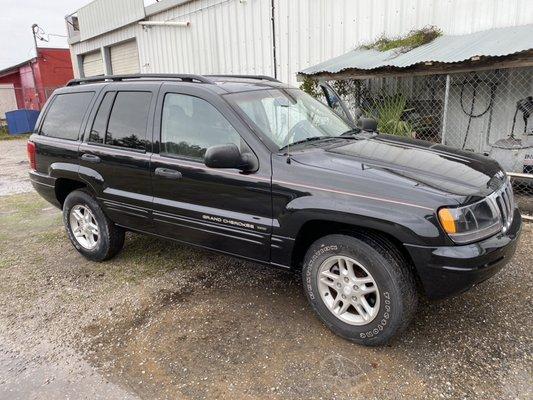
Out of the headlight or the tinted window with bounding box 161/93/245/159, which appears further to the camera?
the tinted window with bounding box 161/93/245/159

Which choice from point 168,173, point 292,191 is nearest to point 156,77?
point 168,173

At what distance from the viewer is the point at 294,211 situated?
9.55 feet

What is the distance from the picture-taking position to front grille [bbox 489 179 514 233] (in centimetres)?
274

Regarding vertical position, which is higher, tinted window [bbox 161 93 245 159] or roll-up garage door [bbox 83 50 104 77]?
roll-up garage door [bbox 83 50 104 77]

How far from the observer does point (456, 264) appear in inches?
97.3

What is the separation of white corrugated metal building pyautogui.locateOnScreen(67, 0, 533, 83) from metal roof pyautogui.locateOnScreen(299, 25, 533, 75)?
1.08 feet

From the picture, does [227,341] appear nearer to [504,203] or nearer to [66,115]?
[504,203]

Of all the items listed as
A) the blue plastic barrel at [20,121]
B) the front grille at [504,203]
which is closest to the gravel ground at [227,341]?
the front grille at [504,203]

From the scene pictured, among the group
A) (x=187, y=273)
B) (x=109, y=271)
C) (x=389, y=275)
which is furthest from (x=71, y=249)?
(x=389, y=275)

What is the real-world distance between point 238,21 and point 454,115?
17.9ft

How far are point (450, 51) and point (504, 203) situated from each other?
12.6ft

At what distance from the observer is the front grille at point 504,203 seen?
2740 millimetres

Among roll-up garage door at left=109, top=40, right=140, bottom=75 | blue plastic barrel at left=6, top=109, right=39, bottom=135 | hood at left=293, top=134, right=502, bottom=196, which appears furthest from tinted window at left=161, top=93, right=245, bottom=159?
blue plastic barrel at left=6, top=109, right=39, bottom=135

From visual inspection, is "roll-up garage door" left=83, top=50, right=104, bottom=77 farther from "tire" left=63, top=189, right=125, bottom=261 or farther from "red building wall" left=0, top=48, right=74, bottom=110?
"tire" left=63, top=189, right=125, bottom=261
